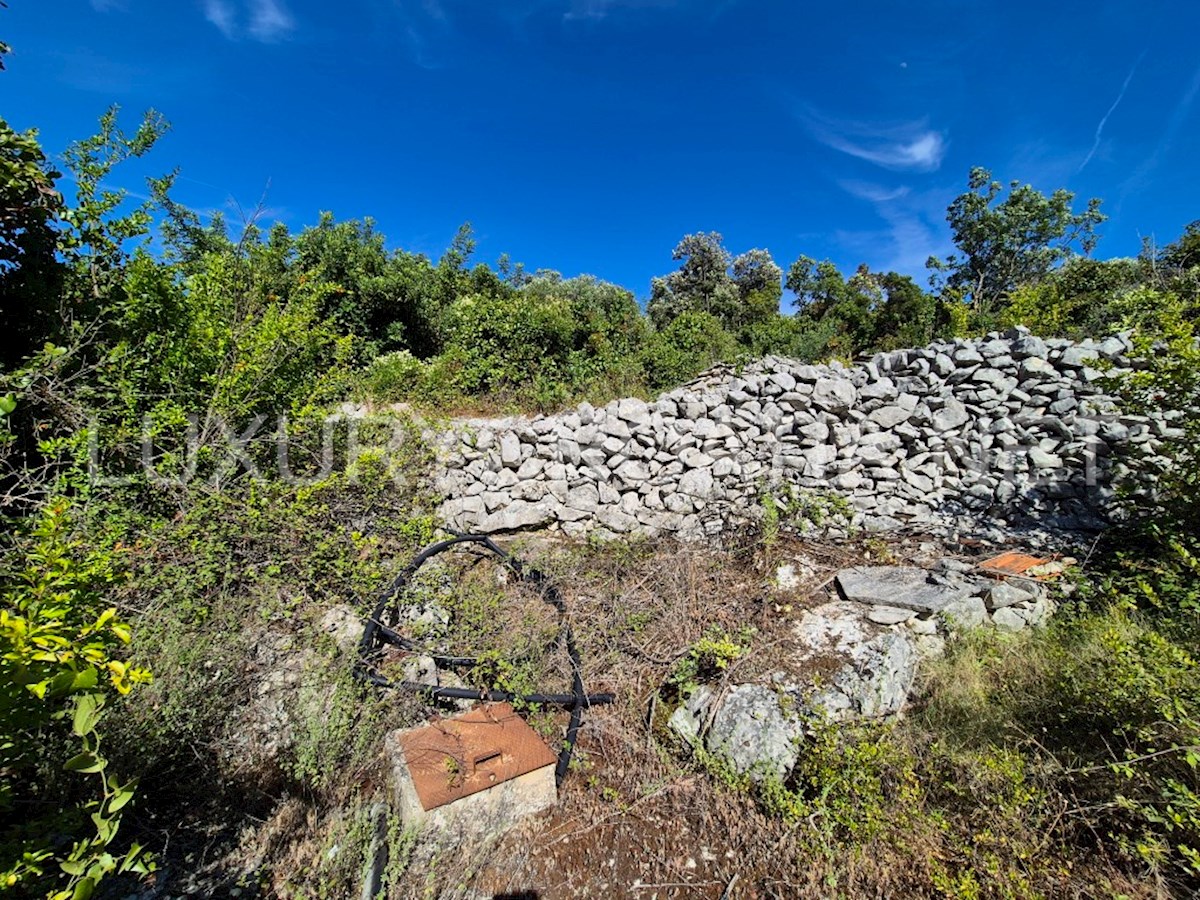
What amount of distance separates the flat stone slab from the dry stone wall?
2.64 ft

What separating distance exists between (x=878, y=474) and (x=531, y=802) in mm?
4385

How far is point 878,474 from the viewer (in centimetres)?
505

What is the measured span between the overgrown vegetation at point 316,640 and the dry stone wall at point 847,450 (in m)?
0.47

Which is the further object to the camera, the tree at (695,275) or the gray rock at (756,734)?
the tree at (695,275)

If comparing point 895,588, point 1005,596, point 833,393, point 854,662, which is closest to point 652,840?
point 854,662

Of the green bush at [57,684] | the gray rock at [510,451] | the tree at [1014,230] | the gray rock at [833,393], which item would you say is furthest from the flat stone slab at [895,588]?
the tree at [1014,230]

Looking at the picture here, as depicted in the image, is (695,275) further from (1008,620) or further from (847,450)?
(1008,620)

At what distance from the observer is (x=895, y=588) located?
3695mm

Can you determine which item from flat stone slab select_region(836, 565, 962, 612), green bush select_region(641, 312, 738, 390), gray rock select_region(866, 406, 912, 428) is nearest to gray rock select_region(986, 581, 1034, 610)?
flat stone slab select_region(836, 565, 962, 612)

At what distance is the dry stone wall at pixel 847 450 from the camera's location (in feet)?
15.0

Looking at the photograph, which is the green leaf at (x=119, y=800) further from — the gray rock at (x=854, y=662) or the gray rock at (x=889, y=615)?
the gray rock at (x=889, y=615)

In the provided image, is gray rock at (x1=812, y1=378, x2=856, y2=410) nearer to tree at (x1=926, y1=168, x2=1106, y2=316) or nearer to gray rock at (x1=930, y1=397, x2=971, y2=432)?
gray rock at (x1=930, y1=397, x2=971, y2=432)

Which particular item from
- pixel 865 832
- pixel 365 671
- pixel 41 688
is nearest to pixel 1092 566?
pixel 865 832

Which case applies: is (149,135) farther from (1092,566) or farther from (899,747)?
(1092,566)
